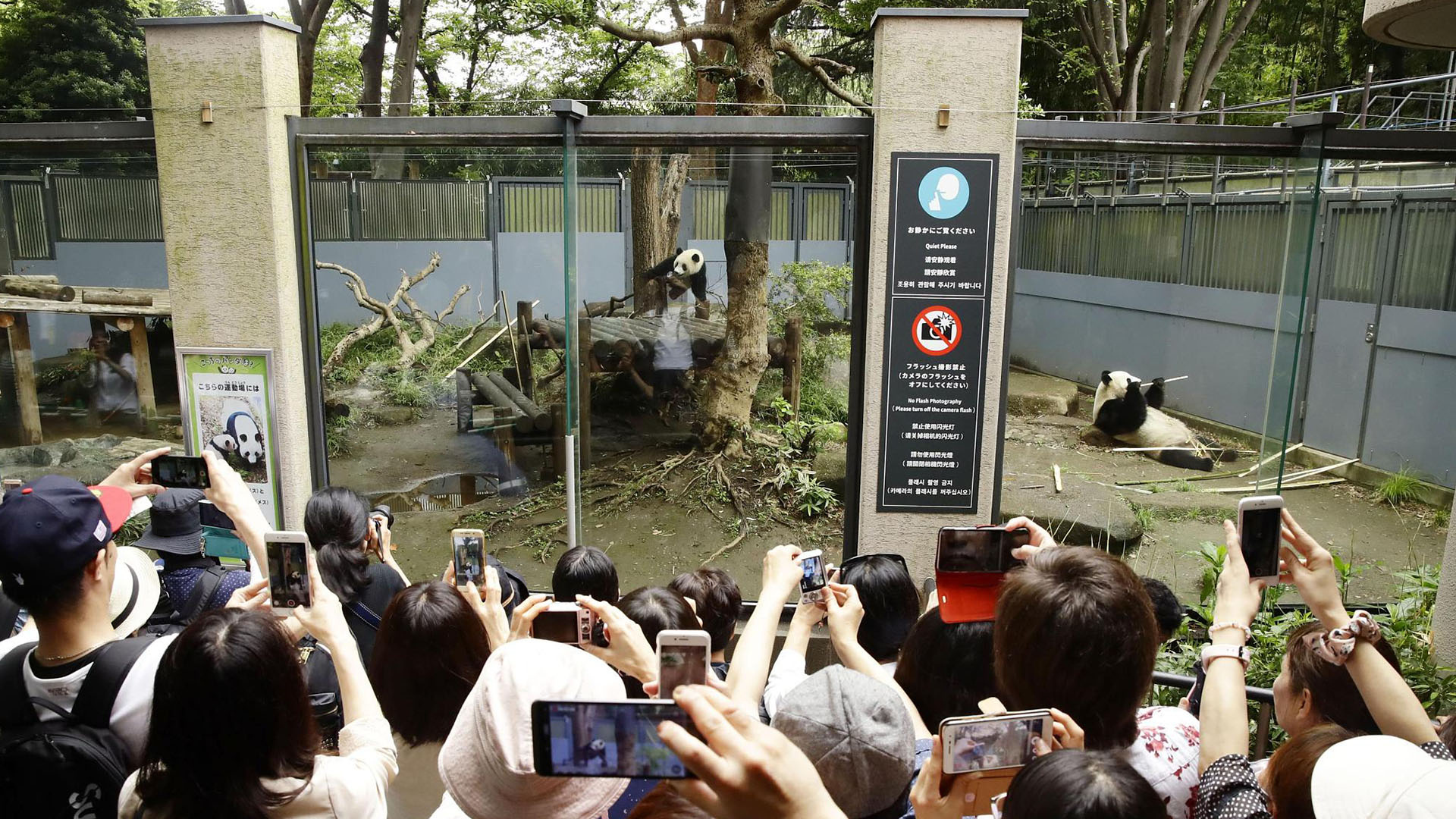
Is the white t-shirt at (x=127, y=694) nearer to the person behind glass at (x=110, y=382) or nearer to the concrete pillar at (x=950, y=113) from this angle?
the concrete pillar at (x=950, y=113)

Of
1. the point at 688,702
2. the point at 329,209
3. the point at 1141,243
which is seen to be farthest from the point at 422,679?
the point at 1141,243

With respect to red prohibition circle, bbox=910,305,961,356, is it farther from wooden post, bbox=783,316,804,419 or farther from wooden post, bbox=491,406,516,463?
wooden post, bbox=491,406,516,463

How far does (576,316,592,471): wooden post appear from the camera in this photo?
18.0 ft

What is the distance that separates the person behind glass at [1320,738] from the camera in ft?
5.10

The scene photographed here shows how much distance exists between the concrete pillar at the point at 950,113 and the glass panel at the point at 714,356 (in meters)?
0.35

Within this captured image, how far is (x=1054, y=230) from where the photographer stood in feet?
17.9

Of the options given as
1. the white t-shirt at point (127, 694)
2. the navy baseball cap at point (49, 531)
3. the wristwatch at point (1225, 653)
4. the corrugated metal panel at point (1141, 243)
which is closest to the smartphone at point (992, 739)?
the wristwatch at point (1225, 653)

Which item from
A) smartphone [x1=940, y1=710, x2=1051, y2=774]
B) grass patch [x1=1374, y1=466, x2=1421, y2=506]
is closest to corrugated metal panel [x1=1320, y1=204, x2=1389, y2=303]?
grass patch [x1=1374, y1=466, x2=1421, y2=506]

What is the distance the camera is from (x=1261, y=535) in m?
2.60

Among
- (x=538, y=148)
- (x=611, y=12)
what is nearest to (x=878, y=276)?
(x=538, y=148)

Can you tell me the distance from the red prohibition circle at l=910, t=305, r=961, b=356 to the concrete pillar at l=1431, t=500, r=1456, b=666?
7.73 ft

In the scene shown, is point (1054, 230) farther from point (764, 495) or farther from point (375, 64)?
point (375, 64)

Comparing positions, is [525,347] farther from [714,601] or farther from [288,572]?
[288,572]

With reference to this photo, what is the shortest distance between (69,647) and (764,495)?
3902 millimetres
